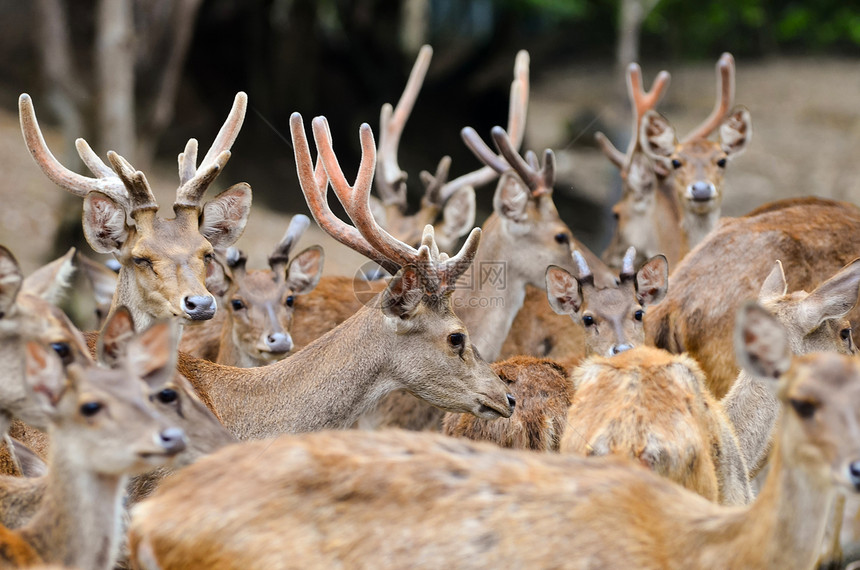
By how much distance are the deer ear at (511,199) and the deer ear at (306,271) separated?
1.22 metres

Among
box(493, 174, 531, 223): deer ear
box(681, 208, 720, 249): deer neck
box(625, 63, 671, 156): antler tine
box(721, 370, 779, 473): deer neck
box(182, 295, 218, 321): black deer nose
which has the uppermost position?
box(625, 63, 671, 156): antler tine

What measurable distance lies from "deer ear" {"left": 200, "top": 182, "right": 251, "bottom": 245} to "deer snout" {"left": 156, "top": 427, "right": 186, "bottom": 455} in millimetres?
2274

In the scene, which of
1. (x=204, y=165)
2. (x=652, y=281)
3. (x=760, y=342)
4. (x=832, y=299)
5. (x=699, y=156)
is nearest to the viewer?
(x=760, y=342)

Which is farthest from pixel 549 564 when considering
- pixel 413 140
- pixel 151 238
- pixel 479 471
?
pixel 413 140

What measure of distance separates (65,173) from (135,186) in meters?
0.48

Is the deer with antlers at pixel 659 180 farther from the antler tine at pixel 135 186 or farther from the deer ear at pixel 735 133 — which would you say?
the antler tine at pixel 135 186

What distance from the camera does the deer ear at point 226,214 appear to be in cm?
545

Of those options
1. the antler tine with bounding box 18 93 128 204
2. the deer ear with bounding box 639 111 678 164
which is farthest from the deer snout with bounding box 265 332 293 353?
the deer ear with bounding box 639 111 678 164

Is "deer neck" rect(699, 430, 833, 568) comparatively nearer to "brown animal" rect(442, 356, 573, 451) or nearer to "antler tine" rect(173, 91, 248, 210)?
"brown animal" rect(442, 356, 573, 451)

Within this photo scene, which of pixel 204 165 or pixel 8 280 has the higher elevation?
pixel 204 165

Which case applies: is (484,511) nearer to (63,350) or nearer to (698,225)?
(63,350)

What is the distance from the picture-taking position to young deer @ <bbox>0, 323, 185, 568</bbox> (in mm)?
3250

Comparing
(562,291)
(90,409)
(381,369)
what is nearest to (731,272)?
(562,291)

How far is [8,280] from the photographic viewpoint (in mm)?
3686
